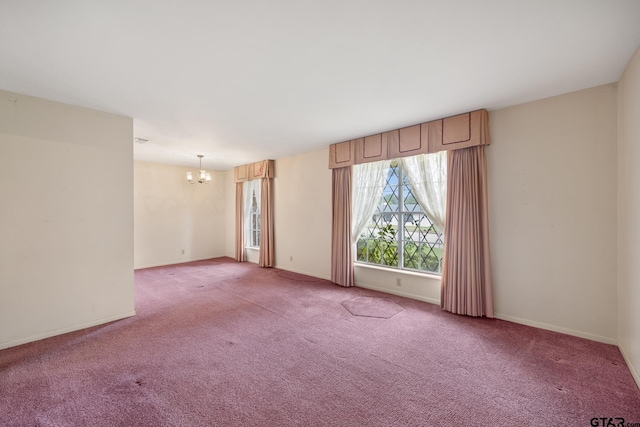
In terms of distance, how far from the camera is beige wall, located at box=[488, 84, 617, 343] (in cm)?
252

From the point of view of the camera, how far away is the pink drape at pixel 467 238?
3.11 metres

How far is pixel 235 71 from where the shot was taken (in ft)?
7.41

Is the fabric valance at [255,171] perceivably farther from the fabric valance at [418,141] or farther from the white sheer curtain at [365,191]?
the white sheer curtain at [365,191]

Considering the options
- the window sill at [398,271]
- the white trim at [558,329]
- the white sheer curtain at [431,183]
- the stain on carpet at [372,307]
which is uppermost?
the white sheer curtain at [431,183]

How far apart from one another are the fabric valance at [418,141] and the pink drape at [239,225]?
3369 mm

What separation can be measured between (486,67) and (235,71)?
218 centimetres

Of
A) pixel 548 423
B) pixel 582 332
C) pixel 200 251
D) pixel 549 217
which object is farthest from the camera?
pixel 200 251

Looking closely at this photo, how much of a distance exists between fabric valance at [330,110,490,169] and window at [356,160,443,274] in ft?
1.20

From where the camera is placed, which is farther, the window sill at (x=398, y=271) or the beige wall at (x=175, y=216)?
the beige wall at (x=175, y=216)

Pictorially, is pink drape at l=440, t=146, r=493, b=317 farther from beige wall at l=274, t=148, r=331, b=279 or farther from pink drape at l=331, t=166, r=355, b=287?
beige wall at l=274, t=148, r=331, b=279

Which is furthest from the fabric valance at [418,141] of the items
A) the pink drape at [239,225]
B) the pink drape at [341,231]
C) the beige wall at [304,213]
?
the pink drape at [239,225]

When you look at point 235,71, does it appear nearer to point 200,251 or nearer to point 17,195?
point 17,195

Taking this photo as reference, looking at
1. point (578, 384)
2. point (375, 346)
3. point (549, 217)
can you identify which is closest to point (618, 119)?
point (549, 217)

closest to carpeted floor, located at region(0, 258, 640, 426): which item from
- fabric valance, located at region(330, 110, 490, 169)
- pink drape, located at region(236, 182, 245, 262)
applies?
fabric valance, located at region(330, 110, 490, 169)
